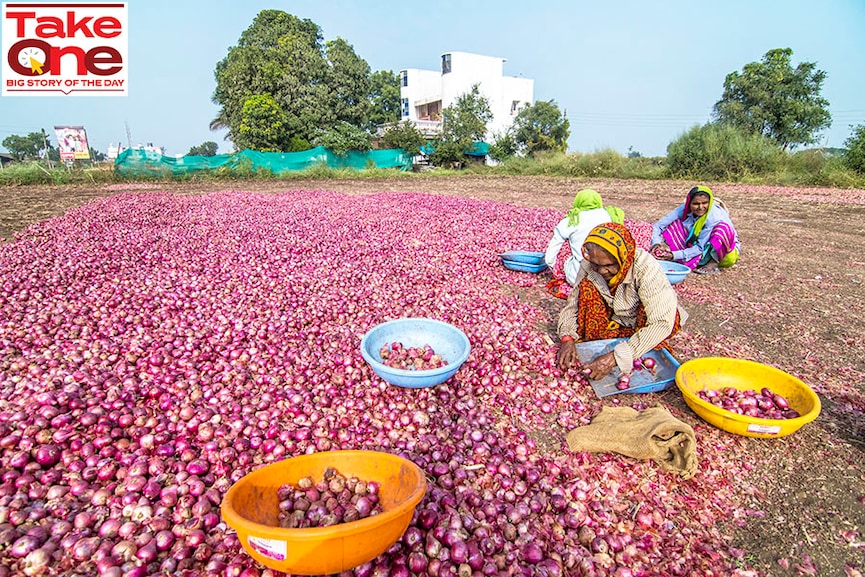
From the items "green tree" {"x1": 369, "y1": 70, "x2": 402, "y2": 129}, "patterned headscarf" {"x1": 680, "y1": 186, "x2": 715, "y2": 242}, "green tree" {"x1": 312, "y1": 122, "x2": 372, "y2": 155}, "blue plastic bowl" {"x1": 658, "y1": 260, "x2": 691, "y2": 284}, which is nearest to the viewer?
"blue plastic bowl" {"x1": 658, "y1": 260, "x2": 691, "y2": 284}

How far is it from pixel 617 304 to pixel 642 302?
11.0 inches

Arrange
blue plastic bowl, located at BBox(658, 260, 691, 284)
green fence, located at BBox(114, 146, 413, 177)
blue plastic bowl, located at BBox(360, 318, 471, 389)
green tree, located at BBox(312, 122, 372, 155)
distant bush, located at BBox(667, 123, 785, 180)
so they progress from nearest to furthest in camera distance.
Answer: blue plastic bowl, located at BBox(360, 318, 471, 389), blue plastic bowl, located at BBox(658, 260, 691, 284), green fence, located at BBox(114, 146, 413, 177), distant bush, located at BBox(667, 123, 785, 180), green tree, located at BBox(312, 122, 372, 155)

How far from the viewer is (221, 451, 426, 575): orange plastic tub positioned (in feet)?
5.14

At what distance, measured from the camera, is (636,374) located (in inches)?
138

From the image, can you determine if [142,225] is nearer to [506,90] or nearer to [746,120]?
[746,120]

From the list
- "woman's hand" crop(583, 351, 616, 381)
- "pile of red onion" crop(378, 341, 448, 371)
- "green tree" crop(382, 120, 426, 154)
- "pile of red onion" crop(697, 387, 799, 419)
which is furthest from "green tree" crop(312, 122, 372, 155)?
"pile of red onion" crop(697, 387, 799, 419)

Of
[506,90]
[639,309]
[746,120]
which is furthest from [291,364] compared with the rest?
[506,90]

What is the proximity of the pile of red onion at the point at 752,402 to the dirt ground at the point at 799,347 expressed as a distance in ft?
0.60

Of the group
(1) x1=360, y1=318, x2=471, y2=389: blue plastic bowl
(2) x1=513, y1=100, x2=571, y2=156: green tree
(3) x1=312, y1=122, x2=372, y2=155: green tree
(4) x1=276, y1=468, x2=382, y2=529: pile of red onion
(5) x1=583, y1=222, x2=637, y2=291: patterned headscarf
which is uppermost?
(2) x1=513, y1=100, x2=571, y2=156: green tree

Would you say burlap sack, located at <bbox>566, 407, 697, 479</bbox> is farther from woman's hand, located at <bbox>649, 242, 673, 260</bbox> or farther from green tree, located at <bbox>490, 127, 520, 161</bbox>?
green tree, located at <bbox>490, 127, 520, 161</bbox>

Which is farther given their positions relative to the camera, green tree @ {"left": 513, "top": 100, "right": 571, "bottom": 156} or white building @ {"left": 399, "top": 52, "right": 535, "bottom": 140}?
white building @ {"left": 399, "top": 52, "right": 535, "bottom": 140}

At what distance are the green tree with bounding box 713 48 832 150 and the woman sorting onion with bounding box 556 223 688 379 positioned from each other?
3696 cm

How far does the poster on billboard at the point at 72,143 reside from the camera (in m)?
31.1

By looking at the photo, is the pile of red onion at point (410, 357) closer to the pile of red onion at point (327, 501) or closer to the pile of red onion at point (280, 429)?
the pile of red onion at point (280, 429)
